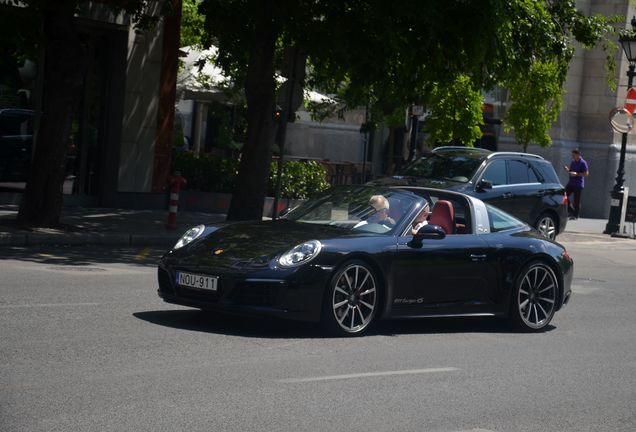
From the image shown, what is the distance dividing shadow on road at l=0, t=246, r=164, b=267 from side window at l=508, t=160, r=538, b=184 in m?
6.93

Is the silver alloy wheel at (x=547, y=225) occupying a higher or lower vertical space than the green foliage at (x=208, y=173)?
lower

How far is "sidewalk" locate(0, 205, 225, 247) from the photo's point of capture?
55.2 feet

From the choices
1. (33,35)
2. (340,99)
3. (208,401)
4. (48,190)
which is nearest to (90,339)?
(208,401)

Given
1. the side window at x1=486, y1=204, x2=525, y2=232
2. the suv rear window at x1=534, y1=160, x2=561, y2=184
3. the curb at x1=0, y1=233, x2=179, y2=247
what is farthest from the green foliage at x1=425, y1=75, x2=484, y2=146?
the side window at x1=486, y1=204, x2=525, y2=232

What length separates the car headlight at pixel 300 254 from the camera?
382 inches

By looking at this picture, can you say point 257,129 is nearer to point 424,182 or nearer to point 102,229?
point 424,182

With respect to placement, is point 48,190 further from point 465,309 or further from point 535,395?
point 535,395

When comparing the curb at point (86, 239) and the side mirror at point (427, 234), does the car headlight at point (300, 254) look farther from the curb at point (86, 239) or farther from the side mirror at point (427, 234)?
the curb at point (86, 239)

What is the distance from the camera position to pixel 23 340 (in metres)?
8.64

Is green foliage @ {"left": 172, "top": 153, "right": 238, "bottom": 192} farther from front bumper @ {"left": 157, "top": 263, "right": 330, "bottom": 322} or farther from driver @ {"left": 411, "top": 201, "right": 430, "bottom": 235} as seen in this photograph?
front bumper @ {"left": 157, "top": 263, "right": 330, "bottom": 322}

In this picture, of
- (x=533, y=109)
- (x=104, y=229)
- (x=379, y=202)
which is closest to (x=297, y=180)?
(x=104, y=229)

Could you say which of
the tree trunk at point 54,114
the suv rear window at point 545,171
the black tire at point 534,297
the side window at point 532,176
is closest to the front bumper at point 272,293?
the black tire at point 534,297

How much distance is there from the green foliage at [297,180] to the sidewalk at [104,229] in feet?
6.02

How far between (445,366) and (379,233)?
172 centimetres
